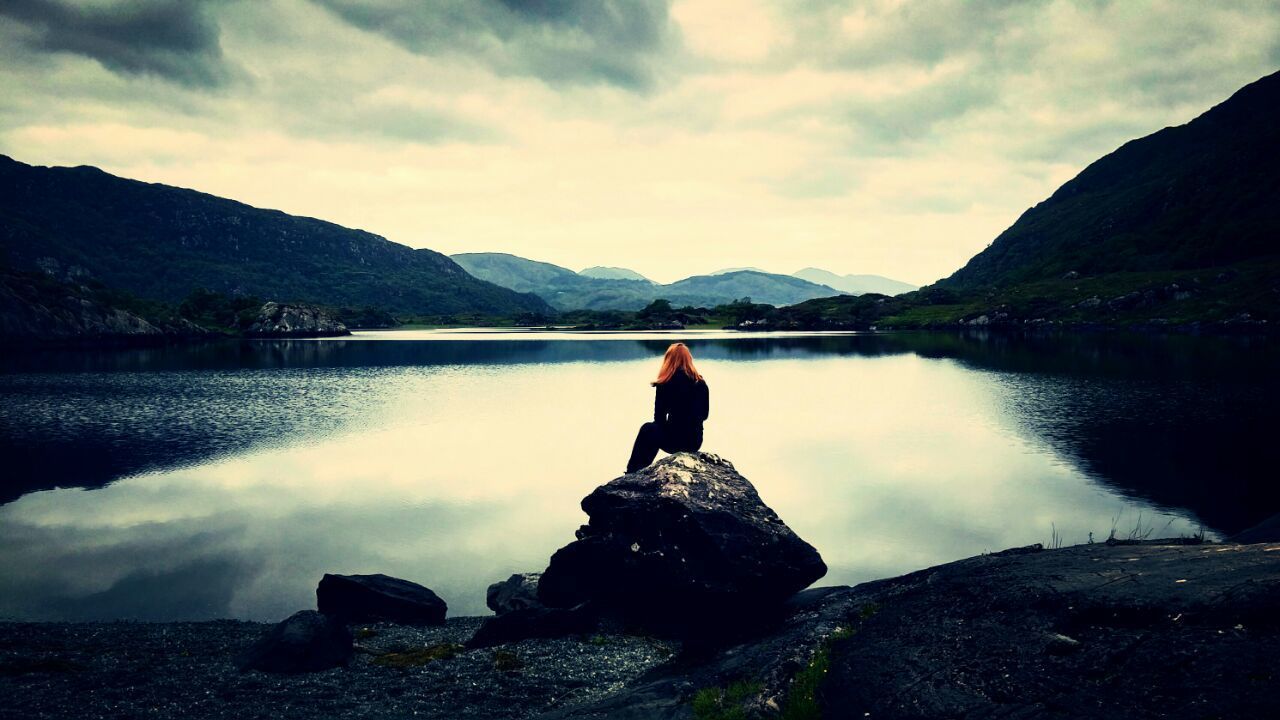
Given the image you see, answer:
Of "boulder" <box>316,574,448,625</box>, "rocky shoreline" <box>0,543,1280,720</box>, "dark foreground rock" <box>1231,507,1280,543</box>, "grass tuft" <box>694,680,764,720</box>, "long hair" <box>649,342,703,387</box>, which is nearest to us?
"rocky shoreline" <box>0,543,1280,720</box>

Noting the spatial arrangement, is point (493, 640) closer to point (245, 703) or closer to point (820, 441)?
point (245, 703)

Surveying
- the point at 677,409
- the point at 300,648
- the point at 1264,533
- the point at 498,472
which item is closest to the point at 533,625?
the point at 300,648

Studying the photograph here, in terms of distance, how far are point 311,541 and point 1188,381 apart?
79.2 meters

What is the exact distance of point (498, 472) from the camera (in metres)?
37.8

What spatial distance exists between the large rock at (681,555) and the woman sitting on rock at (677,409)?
5.44ft

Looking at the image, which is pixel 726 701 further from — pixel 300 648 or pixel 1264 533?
pixel 1264 533

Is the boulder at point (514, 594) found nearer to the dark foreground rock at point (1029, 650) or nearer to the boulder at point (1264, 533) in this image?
the dark foreground rock at point (1029, 650)

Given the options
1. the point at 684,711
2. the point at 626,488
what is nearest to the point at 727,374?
the point at 626,488

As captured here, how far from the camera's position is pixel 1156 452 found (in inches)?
1475

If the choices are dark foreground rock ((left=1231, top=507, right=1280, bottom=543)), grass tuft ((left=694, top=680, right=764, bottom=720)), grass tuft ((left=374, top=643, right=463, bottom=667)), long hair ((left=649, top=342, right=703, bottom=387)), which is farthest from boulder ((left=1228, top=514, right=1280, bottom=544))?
grass tuft ((left=374, top=643, right=463, bottom=667))

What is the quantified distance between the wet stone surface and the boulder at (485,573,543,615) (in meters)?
1.40

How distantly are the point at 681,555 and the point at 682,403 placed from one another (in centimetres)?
534

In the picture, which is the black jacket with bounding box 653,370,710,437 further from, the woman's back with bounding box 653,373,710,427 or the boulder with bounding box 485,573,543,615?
the boulder with bounding box 485,573,543,615

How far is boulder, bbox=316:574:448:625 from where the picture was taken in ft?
63.5
